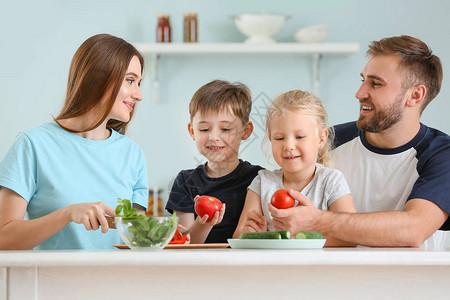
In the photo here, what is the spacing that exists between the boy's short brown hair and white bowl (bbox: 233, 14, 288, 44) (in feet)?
6.08

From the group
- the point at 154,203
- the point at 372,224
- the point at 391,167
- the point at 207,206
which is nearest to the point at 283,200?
the point at 207,206

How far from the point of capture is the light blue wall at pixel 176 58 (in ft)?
12.9

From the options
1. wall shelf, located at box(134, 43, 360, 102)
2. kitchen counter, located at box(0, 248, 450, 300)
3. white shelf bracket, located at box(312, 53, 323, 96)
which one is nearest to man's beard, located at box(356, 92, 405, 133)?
kitchen counter, located at box(0, 248, 450, 300)

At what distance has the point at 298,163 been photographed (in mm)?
1672

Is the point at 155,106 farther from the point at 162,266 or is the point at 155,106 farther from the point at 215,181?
the point at 162,266

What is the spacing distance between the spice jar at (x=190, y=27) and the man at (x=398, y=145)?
6.29 feet

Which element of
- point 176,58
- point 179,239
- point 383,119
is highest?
point 176,58

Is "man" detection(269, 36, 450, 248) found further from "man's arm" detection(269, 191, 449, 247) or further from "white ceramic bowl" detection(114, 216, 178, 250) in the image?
"white ceramic bowl" detection(114, 216, 178, 250)

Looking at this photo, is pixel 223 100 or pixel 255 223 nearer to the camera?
pixel 255 223

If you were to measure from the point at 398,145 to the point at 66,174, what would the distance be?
3.64ft

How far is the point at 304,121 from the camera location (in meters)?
1.68

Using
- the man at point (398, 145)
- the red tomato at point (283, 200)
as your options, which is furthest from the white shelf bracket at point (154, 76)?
the red tomato at point (283, 200)

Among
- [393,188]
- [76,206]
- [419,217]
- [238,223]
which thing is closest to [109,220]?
[76,206]

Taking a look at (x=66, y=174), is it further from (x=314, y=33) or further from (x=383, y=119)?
(x=314, y=33)
